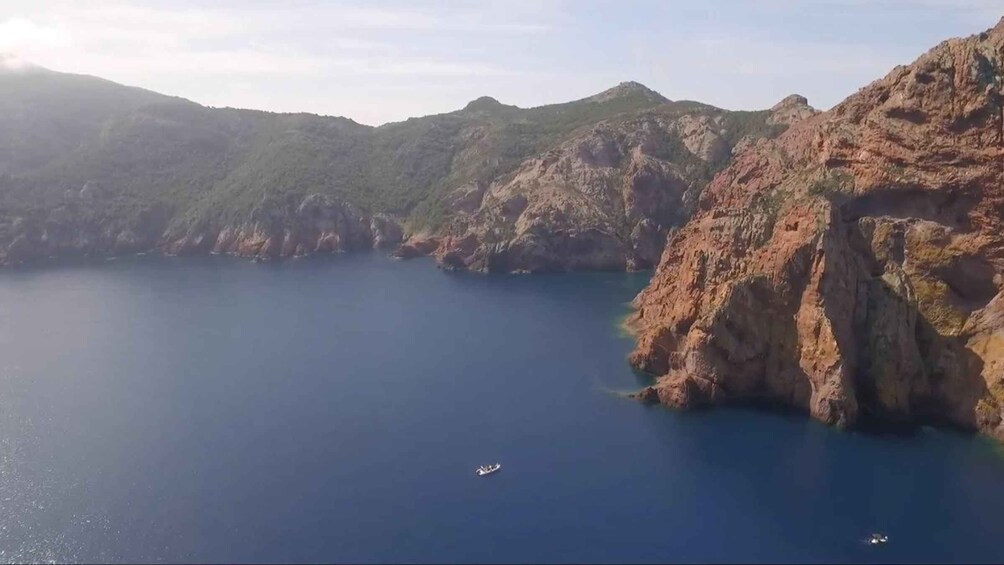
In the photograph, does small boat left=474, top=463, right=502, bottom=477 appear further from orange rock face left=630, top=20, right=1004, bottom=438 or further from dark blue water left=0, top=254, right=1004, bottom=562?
orange rock face left=630, top=20, right=1004, bottom=438

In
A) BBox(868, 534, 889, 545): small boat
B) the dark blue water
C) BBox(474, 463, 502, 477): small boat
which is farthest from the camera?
BBox(474, 463, 502, 477): small boat

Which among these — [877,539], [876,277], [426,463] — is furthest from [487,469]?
[876,277]

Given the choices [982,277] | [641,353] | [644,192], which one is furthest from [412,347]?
[644,192]

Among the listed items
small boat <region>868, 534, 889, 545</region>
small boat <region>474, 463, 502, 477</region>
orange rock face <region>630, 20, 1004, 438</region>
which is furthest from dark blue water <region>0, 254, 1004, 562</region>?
orange rock face <region>630, 20, 1004, 438</region>

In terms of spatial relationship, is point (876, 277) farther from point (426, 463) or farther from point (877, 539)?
point (426, 463)

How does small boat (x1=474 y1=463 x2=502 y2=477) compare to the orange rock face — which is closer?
small boat (x1=474 y1=463 x2=502 y2=477)
